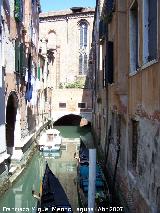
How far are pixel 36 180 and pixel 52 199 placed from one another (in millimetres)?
5646

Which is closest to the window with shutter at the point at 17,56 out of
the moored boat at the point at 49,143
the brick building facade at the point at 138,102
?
the brick building facade at the point at 138,102

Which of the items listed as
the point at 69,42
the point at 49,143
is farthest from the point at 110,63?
the point at 69,42

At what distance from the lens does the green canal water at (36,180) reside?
415 inches

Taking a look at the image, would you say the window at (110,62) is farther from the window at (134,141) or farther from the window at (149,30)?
the window at (149,30)

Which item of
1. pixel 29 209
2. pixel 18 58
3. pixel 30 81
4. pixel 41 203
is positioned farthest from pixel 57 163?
pixel 41 203

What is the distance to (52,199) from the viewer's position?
26.9 ft

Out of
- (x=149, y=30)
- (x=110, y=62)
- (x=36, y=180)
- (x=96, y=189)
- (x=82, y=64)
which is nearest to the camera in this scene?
(x=149, y=30)

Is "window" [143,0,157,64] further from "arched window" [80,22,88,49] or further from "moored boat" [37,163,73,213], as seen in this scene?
"arched window" [80,22,88,49]

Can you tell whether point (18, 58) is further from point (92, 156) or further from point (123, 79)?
point (92, 156)

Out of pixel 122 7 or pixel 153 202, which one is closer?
pixel 153 202

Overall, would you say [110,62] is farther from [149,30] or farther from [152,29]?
[152,29]

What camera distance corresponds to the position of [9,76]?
12844mm

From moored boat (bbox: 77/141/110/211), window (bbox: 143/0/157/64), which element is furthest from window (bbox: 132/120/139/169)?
window (bbox: 143/0/157/64)

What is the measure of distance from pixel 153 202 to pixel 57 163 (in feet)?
38.3
